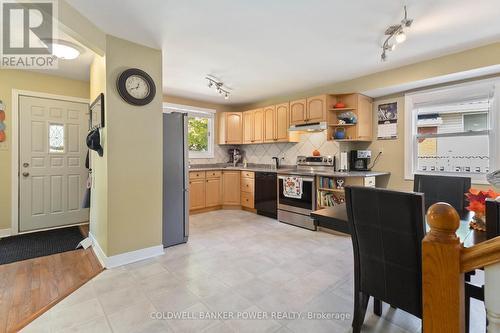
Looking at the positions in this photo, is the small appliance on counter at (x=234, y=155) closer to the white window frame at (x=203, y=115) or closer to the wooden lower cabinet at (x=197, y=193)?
the white window frame at (x=203, y=115)

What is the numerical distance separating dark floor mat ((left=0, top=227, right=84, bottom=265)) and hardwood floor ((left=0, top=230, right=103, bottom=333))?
19 cm

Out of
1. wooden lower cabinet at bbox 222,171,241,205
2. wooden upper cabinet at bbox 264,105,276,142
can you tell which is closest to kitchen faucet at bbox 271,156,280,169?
wooden upper cabinet at bbox 264,105,276,142

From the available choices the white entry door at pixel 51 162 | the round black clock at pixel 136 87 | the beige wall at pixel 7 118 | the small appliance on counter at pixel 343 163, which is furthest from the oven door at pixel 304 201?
the beige wall at pixel 7 118

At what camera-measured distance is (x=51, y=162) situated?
3768 millimetres

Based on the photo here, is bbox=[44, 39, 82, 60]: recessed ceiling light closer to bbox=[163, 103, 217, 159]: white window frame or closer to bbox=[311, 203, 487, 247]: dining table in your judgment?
bbox=[163, 103, 217, 159]: white window frame

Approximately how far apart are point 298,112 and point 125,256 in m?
3.45

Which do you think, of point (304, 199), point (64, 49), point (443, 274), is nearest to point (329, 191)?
point (304, 199)

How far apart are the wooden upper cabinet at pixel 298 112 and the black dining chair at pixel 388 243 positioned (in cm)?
310

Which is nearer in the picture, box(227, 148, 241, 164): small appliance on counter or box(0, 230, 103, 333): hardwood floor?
box(0, 230, 103, 333): hardwood floor

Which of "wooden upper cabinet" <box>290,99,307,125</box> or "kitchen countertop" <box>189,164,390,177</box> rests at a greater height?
"wooden upper cabinet" <box>290,99,307,125</box>

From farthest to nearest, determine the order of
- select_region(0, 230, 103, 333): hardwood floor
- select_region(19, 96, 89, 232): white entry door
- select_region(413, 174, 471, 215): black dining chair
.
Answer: select_region(19, 96, 89, 232): white entry door
select_region(413, 174, 471, 215): black dining chair
select_region(0, 230, 103, 333): hardwood floor

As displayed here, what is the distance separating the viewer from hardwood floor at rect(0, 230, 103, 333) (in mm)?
1811

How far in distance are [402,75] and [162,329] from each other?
3.92 m

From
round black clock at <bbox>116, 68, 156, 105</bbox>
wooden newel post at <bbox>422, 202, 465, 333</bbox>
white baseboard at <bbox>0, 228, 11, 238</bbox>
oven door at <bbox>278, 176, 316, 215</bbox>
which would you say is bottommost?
white baseboard at <bbox>0, 228, 11, 238</bbox>
